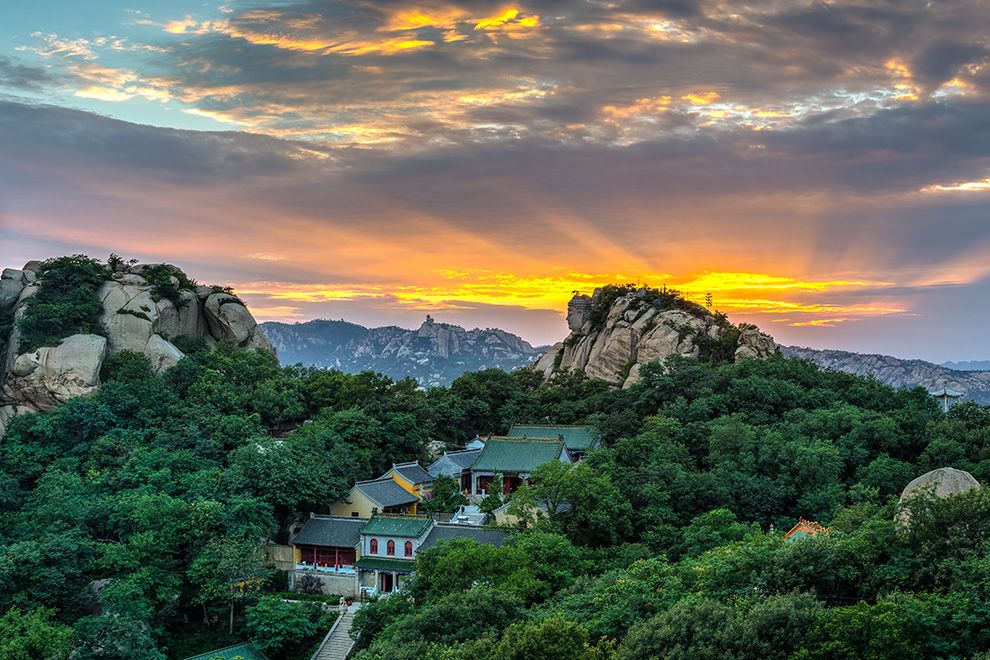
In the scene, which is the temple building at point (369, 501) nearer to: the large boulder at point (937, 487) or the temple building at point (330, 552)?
the temple building at point (330, 552)

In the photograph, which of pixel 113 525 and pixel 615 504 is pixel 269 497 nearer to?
pixel 113 525

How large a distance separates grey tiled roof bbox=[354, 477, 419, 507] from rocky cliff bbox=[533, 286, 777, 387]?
18241mm

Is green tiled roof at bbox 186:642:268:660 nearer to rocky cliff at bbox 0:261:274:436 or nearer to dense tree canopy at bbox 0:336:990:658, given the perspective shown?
dense tree canopy at bbox 0:336:990:658

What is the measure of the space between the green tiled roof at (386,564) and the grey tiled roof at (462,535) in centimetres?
69

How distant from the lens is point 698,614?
639 inches

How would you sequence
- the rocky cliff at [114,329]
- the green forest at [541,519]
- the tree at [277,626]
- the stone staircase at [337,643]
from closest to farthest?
the green forest at [541,519] → the stone staircase at [337,643] → the tree at [277,626] → the rocky cliff at [114,329]

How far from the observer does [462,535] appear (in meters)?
30.4

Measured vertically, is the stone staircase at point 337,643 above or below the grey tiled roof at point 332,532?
below

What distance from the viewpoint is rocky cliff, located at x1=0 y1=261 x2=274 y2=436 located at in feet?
126

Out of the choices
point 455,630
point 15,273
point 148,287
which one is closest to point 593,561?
point 455,630

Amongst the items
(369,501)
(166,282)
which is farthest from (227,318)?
(369,501)

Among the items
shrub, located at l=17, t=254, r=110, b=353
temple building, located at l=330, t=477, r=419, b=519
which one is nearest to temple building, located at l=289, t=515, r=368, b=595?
temple building, located at l=330, t=477, r=419, b=519

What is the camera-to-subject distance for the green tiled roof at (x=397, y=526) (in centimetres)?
3084

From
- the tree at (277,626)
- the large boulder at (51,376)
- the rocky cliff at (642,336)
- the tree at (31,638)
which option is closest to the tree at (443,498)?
the tree at (277,626)
